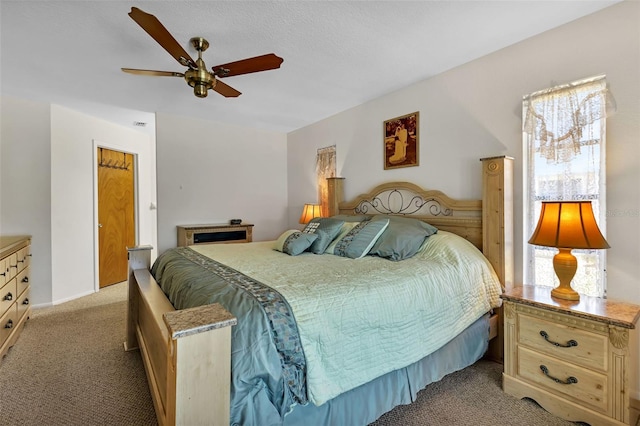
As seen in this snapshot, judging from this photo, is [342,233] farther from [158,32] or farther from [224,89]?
[158,32]

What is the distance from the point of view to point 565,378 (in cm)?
171

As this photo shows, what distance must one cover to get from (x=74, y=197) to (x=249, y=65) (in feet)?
11.3

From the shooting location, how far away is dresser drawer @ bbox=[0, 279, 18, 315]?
7.72ft

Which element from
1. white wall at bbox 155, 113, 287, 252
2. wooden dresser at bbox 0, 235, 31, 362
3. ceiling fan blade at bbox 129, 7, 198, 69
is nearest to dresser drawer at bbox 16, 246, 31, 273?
wooden dresser at bbox 0, 235, 31, 362

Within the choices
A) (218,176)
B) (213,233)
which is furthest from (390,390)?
(218,176)

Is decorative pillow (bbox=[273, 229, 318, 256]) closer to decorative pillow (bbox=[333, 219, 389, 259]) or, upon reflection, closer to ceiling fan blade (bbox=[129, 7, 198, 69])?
decorative pillow (bbox=[333, 219, 389, 259])

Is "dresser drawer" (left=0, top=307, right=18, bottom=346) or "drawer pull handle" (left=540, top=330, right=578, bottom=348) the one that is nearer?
"drawer pull handle" (left=540, top=330, right=578, bottom=348)

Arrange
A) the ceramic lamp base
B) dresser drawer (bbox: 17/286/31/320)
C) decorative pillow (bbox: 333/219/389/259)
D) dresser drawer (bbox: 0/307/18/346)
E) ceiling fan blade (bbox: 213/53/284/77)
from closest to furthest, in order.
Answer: the ceramic lamp base → ceiling fan blade (bbox: 213/53/284/77) → dresser drawer (bbox: 0/307/18/346) → decorative pillow (bbox: 333/219/389/259) → dresser drawer (bbox: 17/286/31/320)

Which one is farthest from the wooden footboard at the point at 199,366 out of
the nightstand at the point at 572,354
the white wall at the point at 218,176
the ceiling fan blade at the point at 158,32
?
the white wall at the point at 218,176

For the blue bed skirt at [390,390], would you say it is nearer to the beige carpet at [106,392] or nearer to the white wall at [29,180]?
the beige carpet at [106,392]

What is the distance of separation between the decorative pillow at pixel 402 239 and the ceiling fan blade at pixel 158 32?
6.26 feet

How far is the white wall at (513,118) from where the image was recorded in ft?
5.99

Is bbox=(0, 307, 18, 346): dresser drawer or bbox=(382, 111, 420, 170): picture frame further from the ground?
bbox=(382, 111, 420, 170): picture frame

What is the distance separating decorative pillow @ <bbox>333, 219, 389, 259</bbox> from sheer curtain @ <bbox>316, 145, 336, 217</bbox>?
1.38m
